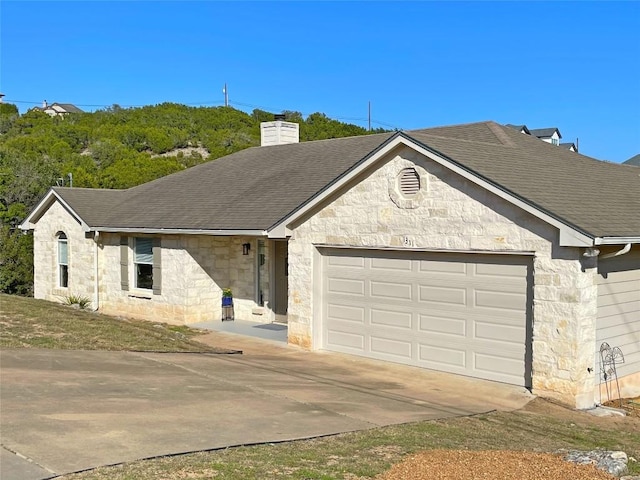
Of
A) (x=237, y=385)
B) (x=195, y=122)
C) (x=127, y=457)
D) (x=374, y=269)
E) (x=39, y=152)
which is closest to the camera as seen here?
(x=127, y=457)

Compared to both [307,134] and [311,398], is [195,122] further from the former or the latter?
[311,398]

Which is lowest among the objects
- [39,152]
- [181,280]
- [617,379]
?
[617,379]

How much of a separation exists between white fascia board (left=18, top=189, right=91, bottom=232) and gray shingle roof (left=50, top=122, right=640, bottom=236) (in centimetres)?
21

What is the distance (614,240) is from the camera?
34.1 feet

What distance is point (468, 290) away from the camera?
12.1 meters

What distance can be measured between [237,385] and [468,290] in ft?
13.9

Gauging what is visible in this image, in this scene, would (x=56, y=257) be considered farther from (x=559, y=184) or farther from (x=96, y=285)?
(x=559, y=184)

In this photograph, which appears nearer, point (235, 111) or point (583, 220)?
point (583, 220)

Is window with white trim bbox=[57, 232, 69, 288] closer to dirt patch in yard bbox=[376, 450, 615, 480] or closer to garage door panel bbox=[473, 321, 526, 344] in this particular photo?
garage door panel bbox=[473, 321, 526, 344]

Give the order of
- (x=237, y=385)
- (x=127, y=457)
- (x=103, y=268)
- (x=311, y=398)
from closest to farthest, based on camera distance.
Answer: (x=127, y=457) < (x=311, y=398) < (x=237, y=385) < (x=103, y=268)

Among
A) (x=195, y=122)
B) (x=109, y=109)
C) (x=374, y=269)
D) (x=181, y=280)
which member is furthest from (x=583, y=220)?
(x=109, y=109)

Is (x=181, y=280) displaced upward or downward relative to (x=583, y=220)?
downward

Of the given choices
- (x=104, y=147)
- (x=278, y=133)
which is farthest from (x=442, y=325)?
(x=104, y=147)

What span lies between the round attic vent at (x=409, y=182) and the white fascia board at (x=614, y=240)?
133 inches
